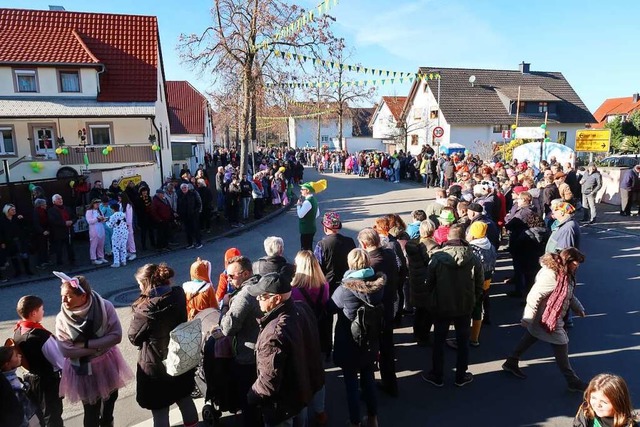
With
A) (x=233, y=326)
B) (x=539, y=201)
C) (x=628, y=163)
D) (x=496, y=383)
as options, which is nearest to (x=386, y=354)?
(x=496, y=383)

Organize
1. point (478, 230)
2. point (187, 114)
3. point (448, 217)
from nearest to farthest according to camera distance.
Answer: point (478, 230), point (448, 217), point (187, 114)

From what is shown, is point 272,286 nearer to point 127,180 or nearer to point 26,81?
point 127,180

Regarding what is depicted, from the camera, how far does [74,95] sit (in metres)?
19.9

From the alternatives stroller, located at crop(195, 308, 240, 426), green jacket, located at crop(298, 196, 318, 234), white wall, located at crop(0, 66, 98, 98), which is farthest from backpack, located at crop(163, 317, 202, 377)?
white wall, located at crop(0, 66, 98, 98)

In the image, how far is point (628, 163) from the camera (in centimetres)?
2459

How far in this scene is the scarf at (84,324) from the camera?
3.60 meters

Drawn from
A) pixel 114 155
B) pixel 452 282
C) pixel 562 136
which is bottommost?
pixel 452 282

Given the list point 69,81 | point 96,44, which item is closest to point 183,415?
point 69,81

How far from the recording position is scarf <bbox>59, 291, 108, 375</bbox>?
3600 millimetres

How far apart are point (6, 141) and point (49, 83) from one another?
3.54 m

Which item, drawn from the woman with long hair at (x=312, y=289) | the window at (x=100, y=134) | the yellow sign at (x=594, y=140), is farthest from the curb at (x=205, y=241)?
the yellow sign at (x=594, y=140)

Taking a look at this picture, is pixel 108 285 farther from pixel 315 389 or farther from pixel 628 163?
pixel 628 163

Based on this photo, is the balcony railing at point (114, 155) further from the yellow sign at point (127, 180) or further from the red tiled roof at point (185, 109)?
the red tiled roof at point (185, 109)

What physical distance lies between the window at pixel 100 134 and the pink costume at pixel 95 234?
1254 cm
